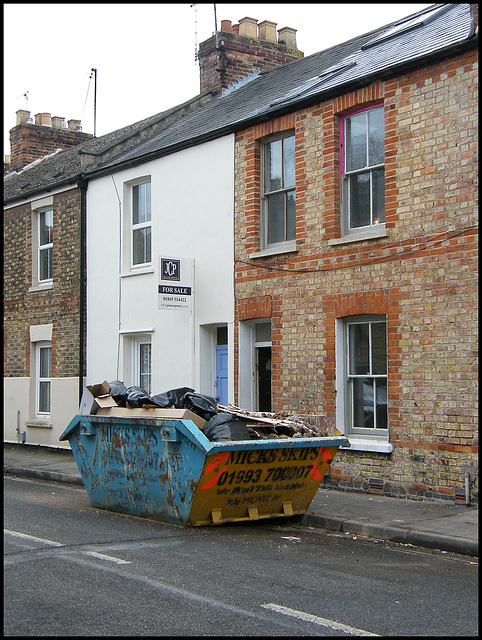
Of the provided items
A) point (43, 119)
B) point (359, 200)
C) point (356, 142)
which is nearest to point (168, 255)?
point (359, 200)

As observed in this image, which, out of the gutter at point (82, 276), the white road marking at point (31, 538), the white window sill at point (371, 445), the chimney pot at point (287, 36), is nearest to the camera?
the white road marking at point (31, 538)

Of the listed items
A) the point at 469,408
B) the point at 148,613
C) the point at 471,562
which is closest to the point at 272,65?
the point at 469,408

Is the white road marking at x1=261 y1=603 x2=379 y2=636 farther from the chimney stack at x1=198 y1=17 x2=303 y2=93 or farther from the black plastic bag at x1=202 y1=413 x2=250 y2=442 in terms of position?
the chimney stack at x1=198 y1=17 x2=303 y2=93

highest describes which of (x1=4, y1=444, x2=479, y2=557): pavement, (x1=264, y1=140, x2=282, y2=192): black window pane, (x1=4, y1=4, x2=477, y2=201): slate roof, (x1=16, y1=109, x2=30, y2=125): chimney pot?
(x1=16, y1=109, x2=30, y2=125): chimney pot

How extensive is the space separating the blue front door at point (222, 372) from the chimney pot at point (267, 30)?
9.35 meters

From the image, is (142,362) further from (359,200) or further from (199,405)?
(199,405)

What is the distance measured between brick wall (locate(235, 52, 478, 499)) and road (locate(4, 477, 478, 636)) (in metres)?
2.36

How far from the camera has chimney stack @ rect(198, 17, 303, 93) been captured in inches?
734

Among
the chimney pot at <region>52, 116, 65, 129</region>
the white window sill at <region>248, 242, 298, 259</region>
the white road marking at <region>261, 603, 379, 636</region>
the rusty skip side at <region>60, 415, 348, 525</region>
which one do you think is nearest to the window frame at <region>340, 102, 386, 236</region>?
the white window sill at <region>248, 242, 298, 259</region>

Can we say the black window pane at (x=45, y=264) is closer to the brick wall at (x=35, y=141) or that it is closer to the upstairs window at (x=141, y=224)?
the upstairs window at (x=141, y=224)

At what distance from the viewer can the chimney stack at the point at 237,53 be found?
61.2ft

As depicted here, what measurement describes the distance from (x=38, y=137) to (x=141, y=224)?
1058 cm

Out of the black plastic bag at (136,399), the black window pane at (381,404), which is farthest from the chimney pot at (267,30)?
the black plastic bag at (136,399)

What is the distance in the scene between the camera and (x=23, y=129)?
24.7m
